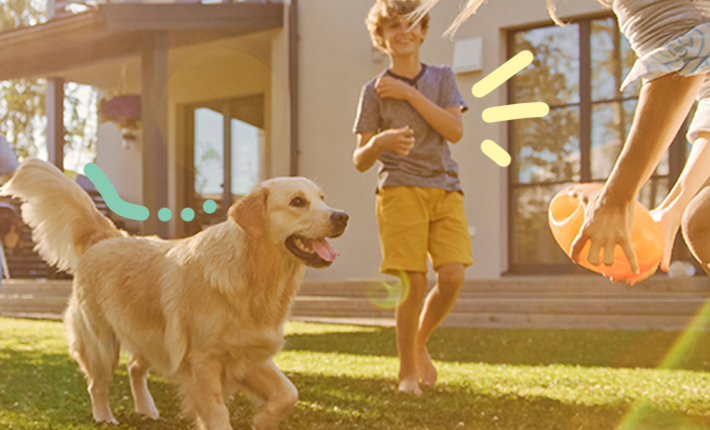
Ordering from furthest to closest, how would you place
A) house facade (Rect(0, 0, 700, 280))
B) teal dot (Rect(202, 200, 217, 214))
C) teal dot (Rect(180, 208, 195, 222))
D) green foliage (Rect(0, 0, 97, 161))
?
green foliage (Rect(0, 0, 97, 161)), teal dot (Rect(202, 200, 217, 214)), teal dot (Rect(180, 208, 195, 222)), house facade (Rect(0, 0, 700, 280))

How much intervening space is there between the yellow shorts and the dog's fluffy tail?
61.0 inches

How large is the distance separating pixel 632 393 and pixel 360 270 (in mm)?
6817

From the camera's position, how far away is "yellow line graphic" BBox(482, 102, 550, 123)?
9414mm

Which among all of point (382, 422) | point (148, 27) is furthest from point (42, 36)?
point (382, 422)

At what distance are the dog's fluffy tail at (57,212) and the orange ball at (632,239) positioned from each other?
8.92 ft

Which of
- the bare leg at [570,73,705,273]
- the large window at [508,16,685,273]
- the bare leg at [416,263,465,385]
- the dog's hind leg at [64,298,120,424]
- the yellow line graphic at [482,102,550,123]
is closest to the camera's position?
the bare leg at [570,73,705,273]

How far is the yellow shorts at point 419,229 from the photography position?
3891 mm

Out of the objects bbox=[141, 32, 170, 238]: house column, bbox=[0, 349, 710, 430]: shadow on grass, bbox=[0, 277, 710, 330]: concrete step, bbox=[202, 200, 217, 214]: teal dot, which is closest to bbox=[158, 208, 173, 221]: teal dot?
bbox=[141, 32, 170, 238]: house column

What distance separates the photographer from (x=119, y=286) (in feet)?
10.3

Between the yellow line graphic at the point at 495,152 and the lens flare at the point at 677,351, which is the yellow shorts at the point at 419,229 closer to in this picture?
the lens flare at the point at 677,351

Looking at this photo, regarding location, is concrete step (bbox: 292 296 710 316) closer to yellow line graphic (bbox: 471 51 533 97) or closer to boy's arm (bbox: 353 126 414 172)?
yellow line graphic (bbox: 471 51 533 97)

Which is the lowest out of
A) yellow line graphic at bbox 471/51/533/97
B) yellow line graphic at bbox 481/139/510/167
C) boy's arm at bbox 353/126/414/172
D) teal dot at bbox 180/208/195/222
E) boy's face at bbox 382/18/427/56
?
teal dot at bbox 180/208/195/222

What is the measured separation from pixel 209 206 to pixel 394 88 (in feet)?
32.9

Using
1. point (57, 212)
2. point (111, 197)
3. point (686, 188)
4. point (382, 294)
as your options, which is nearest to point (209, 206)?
point (111, 197)
